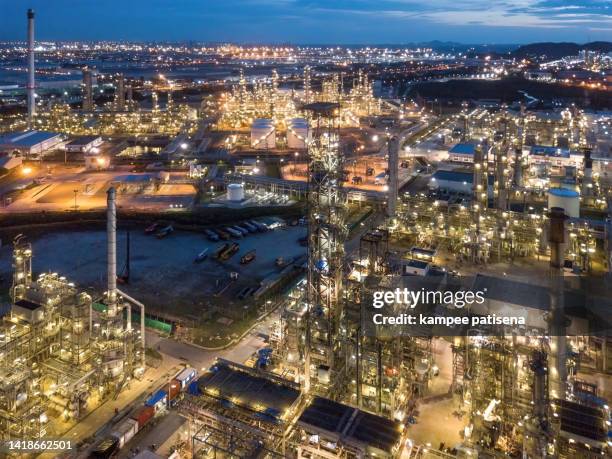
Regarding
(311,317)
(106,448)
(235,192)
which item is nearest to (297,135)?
(235,192)

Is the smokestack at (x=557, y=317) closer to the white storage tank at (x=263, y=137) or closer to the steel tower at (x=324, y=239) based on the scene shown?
the steel tower at (x=324, y=239)

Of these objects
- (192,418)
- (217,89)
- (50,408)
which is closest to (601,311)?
(192,418)

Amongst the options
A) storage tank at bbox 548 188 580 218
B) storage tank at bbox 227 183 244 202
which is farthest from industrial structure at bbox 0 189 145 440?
storage tank at bbox 548 188 580 218

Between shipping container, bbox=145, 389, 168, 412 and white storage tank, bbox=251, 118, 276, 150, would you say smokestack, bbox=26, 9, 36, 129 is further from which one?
shipping container, bbox=145, 389, 168, 412

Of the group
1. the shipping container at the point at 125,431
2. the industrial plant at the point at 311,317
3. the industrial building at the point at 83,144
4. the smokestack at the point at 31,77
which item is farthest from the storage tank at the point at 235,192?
the smokestack at the point at 31,77

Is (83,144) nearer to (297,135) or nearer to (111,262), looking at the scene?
(297,135)

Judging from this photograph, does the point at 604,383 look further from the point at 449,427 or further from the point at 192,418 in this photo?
the point at 192,418
